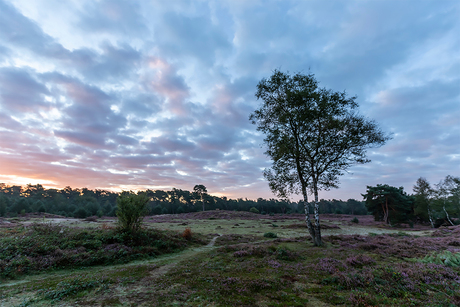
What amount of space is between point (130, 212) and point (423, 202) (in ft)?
210

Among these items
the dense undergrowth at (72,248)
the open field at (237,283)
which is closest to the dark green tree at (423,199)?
the open field at (237,283)

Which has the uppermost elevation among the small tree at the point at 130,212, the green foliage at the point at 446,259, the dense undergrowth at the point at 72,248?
the small tree at the point at 130,212

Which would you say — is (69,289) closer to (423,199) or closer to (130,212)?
(130,212)

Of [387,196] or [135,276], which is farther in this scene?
[387,196]

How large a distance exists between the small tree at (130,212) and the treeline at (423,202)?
55078mm

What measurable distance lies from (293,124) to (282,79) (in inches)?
186

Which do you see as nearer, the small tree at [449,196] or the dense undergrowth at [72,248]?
the dense undergrowth at [72,248]

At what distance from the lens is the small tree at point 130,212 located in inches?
656

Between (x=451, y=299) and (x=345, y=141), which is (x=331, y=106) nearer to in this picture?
(x=345, y=141)

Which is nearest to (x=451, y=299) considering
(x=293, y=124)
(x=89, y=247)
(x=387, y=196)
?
(x=293, y=124)

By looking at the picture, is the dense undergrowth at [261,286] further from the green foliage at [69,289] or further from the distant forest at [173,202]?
the distant forest at [173,202]

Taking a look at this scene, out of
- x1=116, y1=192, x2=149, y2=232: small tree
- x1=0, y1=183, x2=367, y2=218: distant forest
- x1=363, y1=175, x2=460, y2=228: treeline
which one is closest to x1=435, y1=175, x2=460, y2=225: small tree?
x1=363, y1=175, x2=460, y2=228: treeline

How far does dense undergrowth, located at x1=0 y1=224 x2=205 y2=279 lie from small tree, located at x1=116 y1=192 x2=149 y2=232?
623 mm

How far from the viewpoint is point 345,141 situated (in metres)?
17.4
